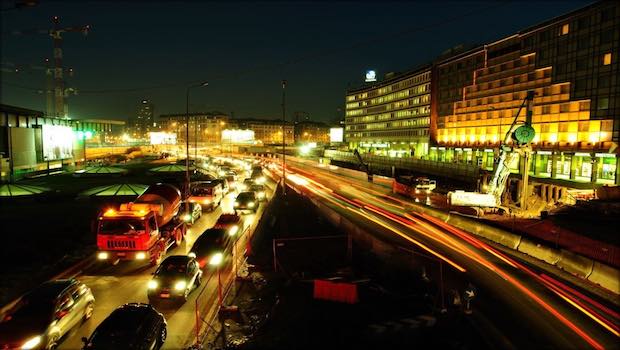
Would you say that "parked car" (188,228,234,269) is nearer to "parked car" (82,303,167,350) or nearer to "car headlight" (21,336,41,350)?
"parked car" (82,303,167,350)

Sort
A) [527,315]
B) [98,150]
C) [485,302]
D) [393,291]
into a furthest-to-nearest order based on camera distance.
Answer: [98,150], [393,291], [485,302], [527,315]

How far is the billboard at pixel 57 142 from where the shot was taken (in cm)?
6406

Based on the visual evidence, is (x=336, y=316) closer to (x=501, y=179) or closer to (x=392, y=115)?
(x=501, y=179)

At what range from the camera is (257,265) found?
63.7 ft

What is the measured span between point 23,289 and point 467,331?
16836 mm

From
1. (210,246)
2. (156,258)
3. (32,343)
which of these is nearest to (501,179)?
(210,246)

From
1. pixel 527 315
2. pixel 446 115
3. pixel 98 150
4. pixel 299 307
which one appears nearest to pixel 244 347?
pixel 299 307

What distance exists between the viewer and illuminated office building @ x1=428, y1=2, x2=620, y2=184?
52219mm

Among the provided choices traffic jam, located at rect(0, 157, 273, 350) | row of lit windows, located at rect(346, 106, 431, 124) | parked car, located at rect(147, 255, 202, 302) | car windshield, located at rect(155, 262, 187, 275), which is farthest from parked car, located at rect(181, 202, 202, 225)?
row of lit windows, located at rect(346, 106, 431, 124)

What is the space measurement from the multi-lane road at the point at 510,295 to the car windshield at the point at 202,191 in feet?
44.3

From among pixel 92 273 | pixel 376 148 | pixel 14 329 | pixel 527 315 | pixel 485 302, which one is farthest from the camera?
pixel 376 148

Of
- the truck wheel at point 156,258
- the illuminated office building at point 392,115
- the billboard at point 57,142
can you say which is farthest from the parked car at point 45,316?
the illuminated office building at point 392,115

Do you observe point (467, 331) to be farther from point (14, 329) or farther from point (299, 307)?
point (14, 329)

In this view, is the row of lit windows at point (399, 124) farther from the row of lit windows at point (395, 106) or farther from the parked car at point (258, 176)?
the parked car at point (258, 176)
